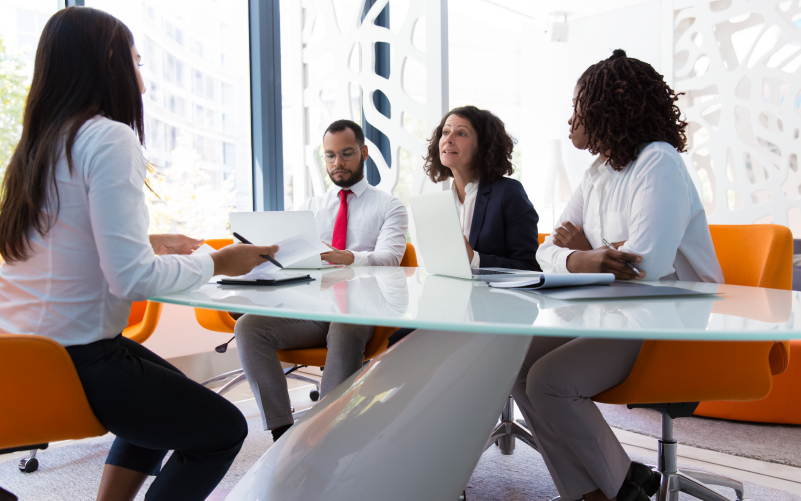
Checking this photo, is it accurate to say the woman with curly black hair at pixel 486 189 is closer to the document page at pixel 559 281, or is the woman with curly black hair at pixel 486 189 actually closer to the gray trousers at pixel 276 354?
the gray trousers at pixel 276 354

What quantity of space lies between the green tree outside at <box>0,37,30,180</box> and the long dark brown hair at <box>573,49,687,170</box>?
283 centimetres

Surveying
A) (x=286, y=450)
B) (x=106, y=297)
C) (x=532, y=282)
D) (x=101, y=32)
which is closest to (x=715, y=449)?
(x=532, y=282)

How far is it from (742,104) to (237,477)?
424 centimetres

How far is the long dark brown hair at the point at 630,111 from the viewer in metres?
1.62

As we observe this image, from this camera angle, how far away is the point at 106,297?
1208 mm

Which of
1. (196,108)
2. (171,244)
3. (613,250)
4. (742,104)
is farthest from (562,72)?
(171,244)

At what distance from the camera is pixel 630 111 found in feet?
5.30

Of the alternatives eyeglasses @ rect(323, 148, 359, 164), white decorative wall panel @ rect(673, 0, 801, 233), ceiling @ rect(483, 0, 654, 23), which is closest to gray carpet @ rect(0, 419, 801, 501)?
eyeglasses @ rect(323, 148, 359, 164)

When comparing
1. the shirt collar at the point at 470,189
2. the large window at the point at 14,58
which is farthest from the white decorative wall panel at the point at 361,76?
the large window at the point at 14,58

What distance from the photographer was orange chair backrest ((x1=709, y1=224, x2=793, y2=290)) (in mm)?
1481

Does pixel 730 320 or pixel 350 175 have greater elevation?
pixel 350 175

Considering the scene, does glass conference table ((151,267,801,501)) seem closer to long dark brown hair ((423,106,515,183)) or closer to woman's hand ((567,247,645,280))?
woman's hand ((567,247,645,280))

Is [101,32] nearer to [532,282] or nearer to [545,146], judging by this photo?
[532,282]

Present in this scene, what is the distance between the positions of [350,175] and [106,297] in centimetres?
173
